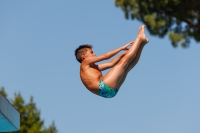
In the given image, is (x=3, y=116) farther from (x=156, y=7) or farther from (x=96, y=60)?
(x=156, y=7)

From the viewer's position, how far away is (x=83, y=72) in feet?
27.2

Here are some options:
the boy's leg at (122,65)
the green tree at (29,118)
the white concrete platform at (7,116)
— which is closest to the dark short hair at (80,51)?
the boy's leg at (122,65)

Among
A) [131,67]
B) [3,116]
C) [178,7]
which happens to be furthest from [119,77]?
[178,7]

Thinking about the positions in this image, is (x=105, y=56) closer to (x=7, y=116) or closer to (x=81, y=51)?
(x=81, y=51)

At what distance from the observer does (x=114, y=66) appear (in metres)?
8.32

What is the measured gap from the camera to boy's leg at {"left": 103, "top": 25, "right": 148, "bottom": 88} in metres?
8.05

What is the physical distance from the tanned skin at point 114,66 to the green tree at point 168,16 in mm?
12523

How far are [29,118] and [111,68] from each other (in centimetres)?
1925

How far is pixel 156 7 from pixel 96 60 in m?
13.2

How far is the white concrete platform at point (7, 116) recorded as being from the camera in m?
10.3

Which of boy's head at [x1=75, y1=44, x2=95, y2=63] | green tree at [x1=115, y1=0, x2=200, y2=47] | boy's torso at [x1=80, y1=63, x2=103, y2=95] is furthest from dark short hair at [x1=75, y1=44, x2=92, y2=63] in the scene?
green tree at [x1=115, y1=0, x2=200, y2=47]

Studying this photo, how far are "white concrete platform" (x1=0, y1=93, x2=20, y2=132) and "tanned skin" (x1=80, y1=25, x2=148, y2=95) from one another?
8.41ft

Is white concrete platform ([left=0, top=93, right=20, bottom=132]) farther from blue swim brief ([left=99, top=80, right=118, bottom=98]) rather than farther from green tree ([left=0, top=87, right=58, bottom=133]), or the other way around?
green tree ([left=0, top=87, right=58, bottom=133])

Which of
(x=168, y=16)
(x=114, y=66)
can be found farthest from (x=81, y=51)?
(x=168, y=16)
